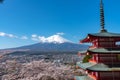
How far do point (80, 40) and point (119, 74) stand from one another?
4.20m

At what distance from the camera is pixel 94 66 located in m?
13.1

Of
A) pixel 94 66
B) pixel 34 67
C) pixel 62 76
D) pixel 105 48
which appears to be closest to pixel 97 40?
pixel 105 48

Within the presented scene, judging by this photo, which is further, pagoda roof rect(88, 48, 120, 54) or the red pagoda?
pagoda roof rect(88, 48, 120, 54)

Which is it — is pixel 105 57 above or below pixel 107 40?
below

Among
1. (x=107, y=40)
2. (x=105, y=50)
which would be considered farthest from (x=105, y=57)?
(x=107, y=40)

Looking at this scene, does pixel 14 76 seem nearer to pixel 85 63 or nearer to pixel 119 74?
pixel 85 63

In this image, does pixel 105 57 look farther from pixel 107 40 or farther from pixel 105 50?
pixel 107 40

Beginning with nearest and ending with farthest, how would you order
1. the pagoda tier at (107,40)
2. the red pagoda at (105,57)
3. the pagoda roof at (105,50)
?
the red pagoda at (105,57), the pagoda roof at (105,50), the pagoda tier at (107,40)

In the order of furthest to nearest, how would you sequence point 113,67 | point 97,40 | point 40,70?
point 40,70
point 97,40
point 113,67

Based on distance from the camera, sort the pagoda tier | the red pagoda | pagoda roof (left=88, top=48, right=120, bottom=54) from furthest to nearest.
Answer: the pagoda tier
pagoda roof (left=88, top=48, right=120, bottom=54)
the red pagoda

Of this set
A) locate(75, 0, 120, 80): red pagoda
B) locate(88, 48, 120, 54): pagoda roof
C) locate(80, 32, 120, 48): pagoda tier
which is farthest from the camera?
locate(80, 32, 120, 48): pagoda tier

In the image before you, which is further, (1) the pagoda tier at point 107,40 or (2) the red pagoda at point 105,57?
(1) the pagoda tier at point 107,40

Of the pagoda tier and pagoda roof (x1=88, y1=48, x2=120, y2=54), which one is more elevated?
the pagoda tier

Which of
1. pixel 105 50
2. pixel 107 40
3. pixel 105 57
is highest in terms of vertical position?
pixel 107 40
